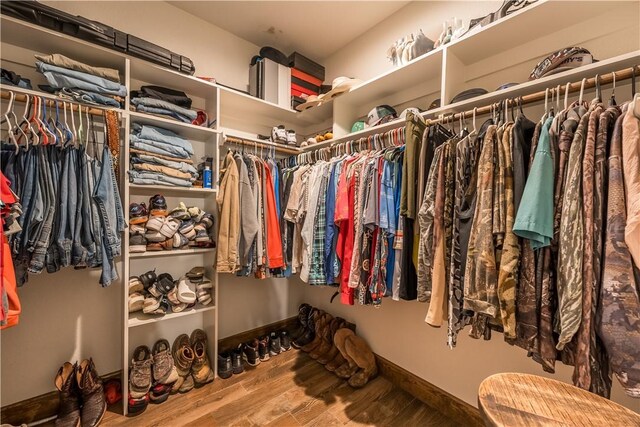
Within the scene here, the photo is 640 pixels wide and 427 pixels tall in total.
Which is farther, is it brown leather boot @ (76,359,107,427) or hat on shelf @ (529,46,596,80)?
brown leather boot @ (76,359,107,427)

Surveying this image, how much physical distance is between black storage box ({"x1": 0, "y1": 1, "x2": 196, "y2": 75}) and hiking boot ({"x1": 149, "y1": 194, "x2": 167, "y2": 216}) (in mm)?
838

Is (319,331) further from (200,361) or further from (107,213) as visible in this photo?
(107,213)

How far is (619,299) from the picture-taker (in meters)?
0.66

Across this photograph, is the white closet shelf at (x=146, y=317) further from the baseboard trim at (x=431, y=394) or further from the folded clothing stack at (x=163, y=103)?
the baseboard trim at (x=431, y=394)

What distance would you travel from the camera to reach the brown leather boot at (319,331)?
217cm

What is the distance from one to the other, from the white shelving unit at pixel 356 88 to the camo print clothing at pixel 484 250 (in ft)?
1.31

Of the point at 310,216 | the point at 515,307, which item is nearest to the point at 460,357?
the point at 515,307

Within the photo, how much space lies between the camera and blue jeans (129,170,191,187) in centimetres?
152

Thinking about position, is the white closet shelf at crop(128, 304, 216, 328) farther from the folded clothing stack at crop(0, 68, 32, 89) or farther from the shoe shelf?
the folded clothing stack at crop(0, 68, 32, 89)

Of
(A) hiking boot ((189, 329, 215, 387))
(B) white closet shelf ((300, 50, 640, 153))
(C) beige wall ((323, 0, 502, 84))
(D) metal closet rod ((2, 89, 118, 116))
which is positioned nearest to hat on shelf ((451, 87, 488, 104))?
(B) white closet shelf ((300, 50, 640, 153))

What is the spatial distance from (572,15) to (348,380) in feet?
7.48

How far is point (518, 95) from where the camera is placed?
1113 mm

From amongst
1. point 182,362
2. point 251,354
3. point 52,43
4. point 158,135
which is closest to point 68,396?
point 182,362

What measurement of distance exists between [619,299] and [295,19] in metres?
2.35
